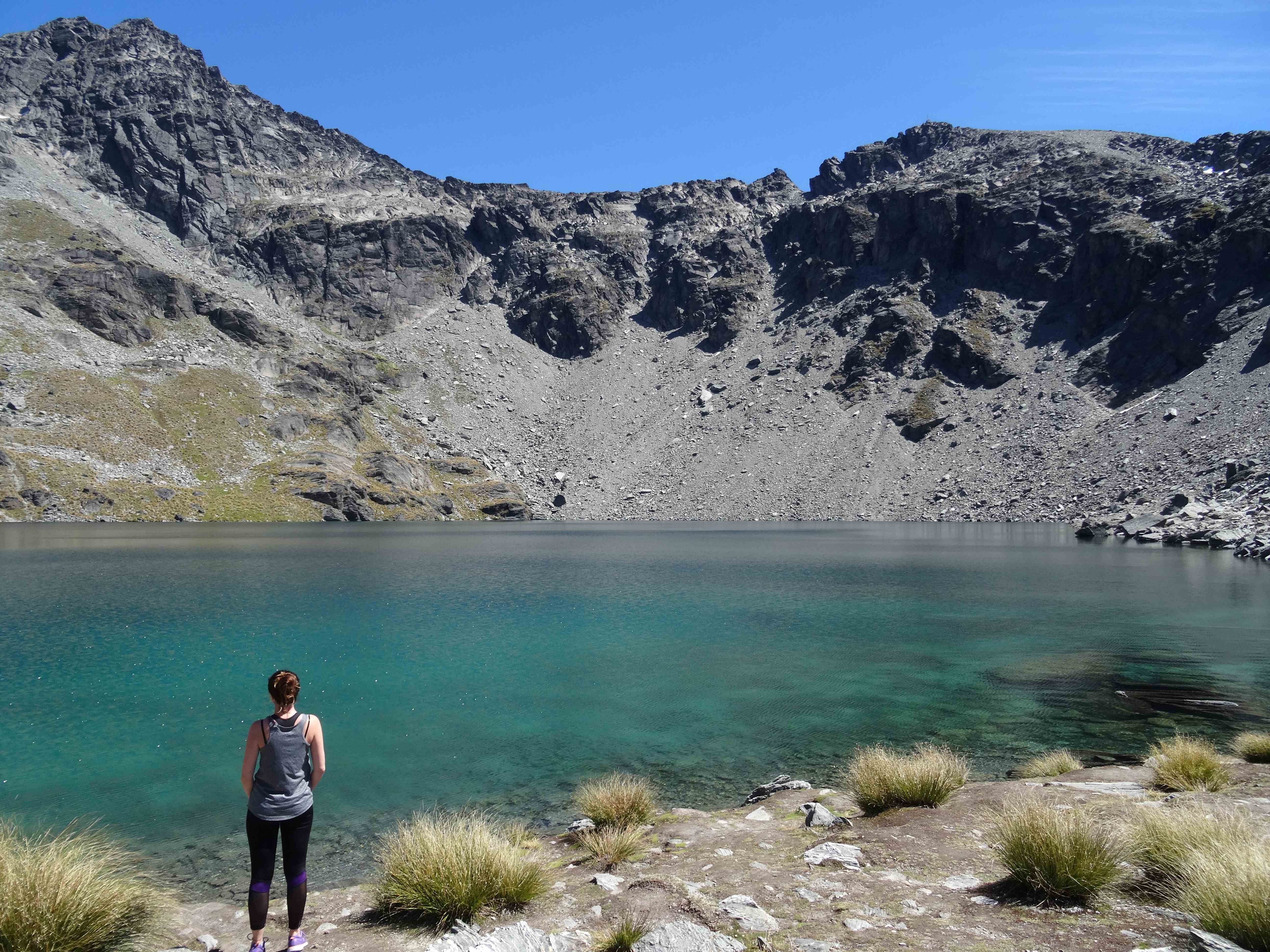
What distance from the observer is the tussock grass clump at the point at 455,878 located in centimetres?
877

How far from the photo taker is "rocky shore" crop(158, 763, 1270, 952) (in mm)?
7551

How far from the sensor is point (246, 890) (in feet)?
40.8

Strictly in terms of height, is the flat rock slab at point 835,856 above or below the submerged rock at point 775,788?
above

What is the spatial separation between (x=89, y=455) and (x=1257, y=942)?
144m

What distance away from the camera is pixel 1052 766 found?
53.2 feet

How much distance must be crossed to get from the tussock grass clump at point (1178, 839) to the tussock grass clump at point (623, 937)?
5.71 meters

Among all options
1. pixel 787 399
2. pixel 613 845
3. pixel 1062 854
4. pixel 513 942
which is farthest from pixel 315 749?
pixel 787 399

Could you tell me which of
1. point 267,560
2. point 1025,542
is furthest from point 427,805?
point 1025,542

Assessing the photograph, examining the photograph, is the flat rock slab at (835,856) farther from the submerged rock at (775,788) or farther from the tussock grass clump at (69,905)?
the tussock grass clump at (69,905)

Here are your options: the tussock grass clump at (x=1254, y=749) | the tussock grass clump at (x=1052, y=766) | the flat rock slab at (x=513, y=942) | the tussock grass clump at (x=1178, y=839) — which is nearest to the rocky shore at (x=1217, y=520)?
the tussock grass clump at (x=1254, y=749)

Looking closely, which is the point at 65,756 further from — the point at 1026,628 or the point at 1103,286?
the point at 1103,286

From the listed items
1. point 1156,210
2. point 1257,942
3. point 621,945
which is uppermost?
point 1156,210

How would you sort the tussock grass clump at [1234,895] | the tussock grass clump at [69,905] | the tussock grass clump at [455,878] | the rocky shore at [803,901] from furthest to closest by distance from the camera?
Answer: the tussock grass clump at [455,878], the rocky shore at [803,901], the tussock grass clump at [69,905], the tussock grass clump at [1234,895]

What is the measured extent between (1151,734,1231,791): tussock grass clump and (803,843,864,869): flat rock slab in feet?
22.8
